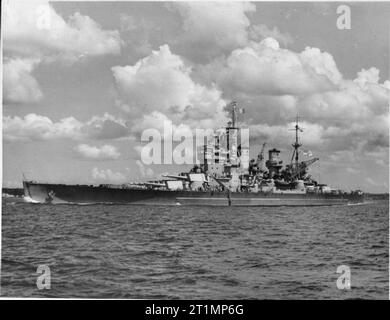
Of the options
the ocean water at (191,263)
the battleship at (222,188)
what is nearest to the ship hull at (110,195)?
the battleship at (222,188)

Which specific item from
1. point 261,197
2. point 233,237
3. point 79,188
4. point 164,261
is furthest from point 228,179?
point 164,261

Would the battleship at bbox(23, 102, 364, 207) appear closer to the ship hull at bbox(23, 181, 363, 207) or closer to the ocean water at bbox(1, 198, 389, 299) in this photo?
the ship hull at bbox(23, 181, 363, 207)

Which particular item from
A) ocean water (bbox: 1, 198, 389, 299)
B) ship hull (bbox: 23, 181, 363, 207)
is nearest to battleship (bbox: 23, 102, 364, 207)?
ship hull (bbox: 23, 181, 363, 207)

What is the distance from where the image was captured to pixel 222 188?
58.6m

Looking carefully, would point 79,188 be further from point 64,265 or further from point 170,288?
point 170,288

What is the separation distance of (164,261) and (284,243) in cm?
699

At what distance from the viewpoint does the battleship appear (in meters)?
52.5

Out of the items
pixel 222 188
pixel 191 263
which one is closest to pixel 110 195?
pixel 222 188

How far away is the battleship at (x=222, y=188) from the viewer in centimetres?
5250

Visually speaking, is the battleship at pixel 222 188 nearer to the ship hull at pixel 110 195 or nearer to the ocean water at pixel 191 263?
the ship hull at pixel 110 195

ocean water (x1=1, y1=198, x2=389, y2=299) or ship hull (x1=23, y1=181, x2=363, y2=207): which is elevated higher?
ship hull (x1=23, y1=181, x2=363, y2=207)

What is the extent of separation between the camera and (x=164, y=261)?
16344mm
